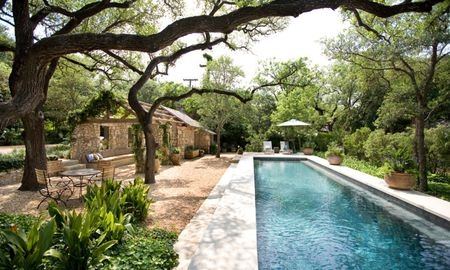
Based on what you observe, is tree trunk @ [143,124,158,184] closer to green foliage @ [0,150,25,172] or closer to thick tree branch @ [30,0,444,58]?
green foliage @ [0,150,25,172]

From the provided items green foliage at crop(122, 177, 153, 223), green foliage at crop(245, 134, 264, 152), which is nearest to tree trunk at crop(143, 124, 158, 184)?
green foliage at crop(122, 177, 153, 223)

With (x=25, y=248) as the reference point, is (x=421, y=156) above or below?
above

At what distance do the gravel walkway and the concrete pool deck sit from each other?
0.37m

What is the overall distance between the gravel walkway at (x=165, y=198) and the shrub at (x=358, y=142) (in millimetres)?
9675

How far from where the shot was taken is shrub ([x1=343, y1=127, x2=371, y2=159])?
58.9 feet

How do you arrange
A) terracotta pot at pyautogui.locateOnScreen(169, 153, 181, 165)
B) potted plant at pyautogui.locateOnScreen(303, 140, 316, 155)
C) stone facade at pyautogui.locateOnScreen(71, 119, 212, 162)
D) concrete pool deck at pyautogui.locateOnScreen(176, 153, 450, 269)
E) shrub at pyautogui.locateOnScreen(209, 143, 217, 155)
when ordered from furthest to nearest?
shrub at pyautogui.locateOnScreen(209, 143, 217, 155) → potted plant at pyautogui.locateOnScreen(303, 140, 316, 155) → terracotta pot at pyautogui.locateOnScreen(169, 153, 181, 165) → stone facade at pyautogui.locateOnScreen(71, 119, 212, 162) → concrete pool deck at pyautogui.locateOnScreen(176, 153, 450, 269)

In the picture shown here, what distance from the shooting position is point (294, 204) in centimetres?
883

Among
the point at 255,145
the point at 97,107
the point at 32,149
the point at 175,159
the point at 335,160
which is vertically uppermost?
the point at 97,107

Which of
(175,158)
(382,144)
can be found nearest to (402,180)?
(382,144)

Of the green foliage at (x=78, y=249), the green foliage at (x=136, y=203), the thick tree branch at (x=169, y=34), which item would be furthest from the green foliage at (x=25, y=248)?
the green foliage at (x=136, y=203)

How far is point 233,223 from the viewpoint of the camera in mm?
5973

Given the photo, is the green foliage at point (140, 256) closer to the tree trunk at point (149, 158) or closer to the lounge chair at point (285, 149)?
the tree trunk at point (149, 158)

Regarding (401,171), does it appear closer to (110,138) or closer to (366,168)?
→ (366,168)

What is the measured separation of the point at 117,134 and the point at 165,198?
38.3ft
